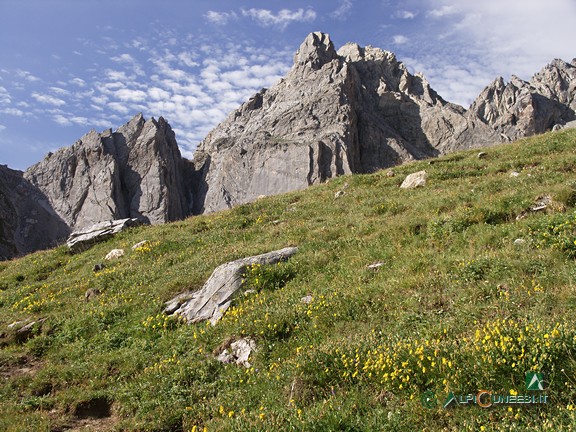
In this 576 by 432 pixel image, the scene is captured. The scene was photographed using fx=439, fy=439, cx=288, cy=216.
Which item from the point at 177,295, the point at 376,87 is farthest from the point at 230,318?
the point at 376,87

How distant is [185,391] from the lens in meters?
8.48

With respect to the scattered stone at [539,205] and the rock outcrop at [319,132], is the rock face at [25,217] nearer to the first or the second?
the rock outcrop at [319,132]

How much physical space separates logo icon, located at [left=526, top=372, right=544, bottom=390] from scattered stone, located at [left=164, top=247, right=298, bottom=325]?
7.17 meters

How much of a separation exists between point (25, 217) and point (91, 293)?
103m

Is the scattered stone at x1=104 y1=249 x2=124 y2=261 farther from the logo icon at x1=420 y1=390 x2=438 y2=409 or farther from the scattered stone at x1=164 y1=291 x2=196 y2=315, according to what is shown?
the logo icon at x1=420 y1=390 x2=438 y2=409

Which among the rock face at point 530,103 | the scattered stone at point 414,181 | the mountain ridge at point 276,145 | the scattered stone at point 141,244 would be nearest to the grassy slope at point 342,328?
the scattered stone at point 141,244

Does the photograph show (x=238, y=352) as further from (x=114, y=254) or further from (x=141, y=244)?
(x=114, y=254)

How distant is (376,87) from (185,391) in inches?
6484

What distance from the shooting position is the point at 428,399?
19.2ft

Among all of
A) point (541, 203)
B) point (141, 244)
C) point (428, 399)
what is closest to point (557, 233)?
point (541, 203)

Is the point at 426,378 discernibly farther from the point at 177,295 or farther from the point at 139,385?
the point at 177,295

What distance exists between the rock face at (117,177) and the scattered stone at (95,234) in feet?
297

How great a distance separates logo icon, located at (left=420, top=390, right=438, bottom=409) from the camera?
5.76 metres

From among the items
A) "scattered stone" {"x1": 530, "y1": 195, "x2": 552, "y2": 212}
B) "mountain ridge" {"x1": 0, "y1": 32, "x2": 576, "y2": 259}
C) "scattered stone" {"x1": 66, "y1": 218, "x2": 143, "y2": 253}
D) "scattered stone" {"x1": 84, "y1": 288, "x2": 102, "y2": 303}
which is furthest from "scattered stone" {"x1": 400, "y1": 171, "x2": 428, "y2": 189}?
"mountain ridge" {"x1": 0, "y1": 32, "x2": 576, "y2": 259}
